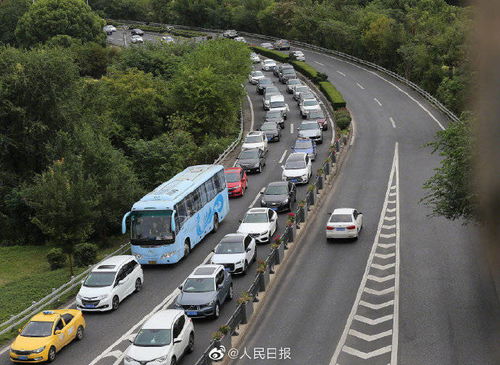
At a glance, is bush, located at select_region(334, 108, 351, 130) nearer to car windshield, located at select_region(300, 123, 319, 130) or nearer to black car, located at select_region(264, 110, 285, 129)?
car windshield, located at select_region(300, 123, 319, 130)

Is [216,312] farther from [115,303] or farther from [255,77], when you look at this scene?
[255,77]

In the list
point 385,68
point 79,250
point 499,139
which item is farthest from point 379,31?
point 499,139

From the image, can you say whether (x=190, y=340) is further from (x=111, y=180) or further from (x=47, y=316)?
(x=111, y=180)

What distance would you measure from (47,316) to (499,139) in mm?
26107

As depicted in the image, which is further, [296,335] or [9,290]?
[9,290]

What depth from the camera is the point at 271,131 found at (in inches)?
2554

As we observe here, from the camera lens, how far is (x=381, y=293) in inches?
1222

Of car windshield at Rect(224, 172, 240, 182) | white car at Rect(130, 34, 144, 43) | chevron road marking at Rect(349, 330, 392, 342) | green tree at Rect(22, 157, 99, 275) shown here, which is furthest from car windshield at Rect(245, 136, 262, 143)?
white car at Rect(130, 34, 144, 43)

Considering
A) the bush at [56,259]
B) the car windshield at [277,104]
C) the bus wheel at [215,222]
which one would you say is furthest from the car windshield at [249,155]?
the bush at [56,259]

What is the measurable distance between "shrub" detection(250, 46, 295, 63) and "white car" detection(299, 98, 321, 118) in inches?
1246

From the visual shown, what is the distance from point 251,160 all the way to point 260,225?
16.6 m

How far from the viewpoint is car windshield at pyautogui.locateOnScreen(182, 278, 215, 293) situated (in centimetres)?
2911

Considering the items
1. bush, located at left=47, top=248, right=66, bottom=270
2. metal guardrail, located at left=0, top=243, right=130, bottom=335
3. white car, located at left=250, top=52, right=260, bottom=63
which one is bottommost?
bush, located at left=47, top=248, right=66, bottom=270

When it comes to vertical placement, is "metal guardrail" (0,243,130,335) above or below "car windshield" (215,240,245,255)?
below
